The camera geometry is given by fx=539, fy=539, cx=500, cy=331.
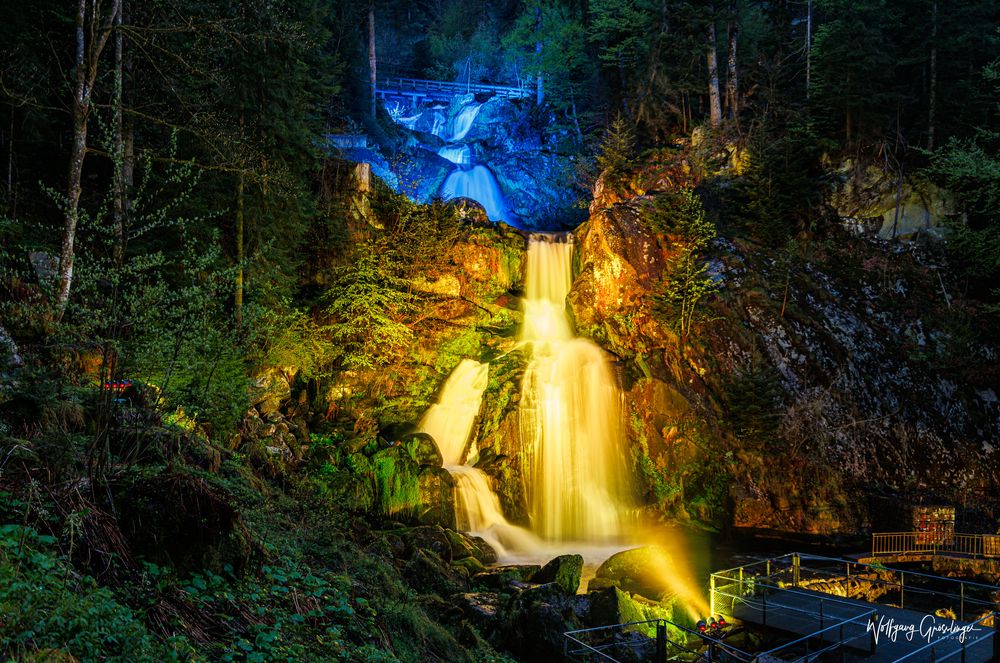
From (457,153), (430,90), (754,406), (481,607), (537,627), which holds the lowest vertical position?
(481,607)

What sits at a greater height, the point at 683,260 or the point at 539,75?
the point at 539,75

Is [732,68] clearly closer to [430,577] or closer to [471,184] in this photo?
[471,184]

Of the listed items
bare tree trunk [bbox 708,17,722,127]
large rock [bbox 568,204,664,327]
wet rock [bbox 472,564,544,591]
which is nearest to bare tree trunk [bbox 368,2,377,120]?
large rock [bbox 568,204,664,327]

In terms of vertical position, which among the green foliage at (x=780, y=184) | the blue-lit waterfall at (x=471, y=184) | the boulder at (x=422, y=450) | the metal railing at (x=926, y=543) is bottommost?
the metal railing at (x=926, y=543)

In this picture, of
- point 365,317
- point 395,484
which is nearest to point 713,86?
point 365,317

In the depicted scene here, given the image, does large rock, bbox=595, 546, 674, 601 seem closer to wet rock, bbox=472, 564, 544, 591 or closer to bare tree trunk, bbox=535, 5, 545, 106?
wet rock, bbox=472, 564, 544, 591

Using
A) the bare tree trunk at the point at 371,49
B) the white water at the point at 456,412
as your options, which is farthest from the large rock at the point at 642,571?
the bare tree trunk at the point at 371,49

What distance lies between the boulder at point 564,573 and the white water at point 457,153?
27045mm

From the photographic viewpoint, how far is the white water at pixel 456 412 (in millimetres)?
17688

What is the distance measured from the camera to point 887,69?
78.8 feet

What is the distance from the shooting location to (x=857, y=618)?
855 cm

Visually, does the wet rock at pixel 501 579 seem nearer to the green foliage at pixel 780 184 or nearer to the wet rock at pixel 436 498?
the wet rock at pixel 436 498

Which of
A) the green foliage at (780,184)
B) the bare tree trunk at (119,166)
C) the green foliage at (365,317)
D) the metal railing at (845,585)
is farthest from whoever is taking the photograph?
the green foliage at (780,184)

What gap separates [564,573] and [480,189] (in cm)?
2501
